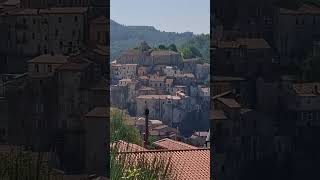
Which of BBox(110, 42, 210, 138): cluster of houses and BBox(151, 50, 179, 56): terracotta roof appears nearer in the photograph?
BBox(110, 42, 210, 138): cluster of houses

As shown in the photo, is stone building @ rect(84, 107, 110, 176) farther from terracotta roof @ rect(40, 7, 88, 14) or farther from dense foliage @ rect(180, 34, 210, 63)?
dense foliage @ rect(180, 34, 210, 63)

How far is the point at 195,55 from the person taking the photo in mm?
54656

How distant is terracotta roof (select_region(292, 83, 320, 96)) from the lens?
223 inches

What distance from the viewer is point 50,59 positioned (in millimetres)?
5566

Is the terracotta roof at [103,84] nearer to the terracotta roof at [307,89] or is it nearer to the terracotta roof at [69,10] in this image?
the terracotta roof at [69,10]

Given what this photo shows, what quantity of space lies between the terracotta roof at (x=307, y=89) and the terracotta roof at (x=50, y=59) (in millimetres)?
2295

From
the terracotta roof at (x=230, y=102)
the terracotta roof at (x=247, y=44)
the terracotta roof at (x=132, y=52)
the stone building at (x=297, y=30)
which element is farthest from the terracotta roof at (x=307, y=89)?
the terracotta roof at (x=132, y=52)

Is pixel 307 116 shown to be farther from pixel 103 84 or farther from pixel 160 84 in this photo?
pixel 160 84

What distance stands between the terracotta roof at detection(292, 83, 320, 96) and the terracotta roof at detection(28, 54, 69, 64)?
2.29m

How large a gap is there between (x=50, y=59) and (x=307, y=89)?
2.56m

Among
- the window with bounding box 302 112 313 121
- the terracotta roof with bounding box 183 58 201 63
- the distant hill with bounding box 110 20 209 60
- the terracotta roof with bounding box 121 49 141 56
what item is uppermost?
the distant hill with bounding box 110 20 209 60

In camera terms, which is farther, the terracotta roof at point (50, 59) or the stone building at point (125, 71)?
the stone building at point (125, 71)

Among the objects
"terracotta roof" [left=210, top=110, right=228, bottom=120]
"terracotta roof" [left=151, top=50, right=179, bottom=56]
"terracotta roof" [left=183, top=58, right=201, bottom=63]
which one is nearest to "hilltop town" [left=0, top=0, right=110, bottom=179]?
"terracotta roof" [left=210, top=110, right=228, bottom=120]

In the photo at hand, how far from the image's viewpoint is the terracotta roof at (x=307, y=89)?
18.6ft
